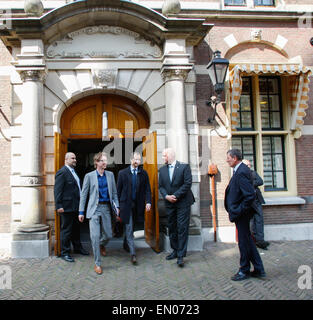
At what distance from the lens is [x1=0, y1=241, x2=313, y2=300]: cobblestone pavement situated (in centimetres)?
396

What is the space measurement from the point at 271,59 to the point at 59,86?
522cm

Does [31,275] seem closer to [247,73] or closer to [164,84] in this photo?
[164,84]

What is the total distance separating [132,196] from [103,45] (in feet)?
11.5

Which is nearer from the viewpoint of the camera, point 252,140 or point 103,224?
point 103,224

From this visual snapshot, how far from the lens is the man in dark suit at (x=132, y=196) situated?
17.3ft

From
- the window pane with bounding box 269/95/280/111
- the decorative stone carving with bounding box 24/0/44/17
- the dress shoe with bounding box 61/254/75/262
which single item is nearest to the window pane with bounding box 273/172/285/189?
the window pane with bounding box 269/95/280/111

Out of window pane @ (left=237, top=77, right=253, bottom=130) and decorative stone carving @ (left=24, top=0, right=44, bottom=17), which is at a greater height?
decorative stone carving @ (left=24, top=0, right=44, bottom=17)

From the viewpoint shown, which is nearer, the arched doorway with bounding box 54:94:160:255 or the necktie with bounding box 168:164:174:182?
the necktie with bounding box 168:164:174:182

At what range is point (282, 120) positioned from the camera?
24.4 ft

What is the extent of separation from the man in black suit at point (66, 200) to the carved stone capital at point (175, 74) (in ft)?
8.80

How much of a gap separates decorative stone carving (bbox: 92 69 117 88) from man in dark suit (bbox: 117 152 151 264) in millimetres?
1932

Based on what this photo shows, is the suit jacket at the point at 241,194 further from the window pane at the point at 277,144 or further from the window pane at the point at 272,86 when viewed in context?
the window pane at the point at 272,86

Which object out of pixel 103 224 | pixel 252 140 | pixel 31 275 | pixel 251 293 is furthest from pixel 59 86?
pixel 251 293

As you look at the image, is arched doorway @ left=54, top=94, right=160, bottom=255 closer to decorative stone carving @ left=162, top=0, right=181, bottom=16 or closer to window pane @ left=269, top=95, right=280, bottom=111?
decorative stone carving @ left=162, top=0, right=181, bottom=16
